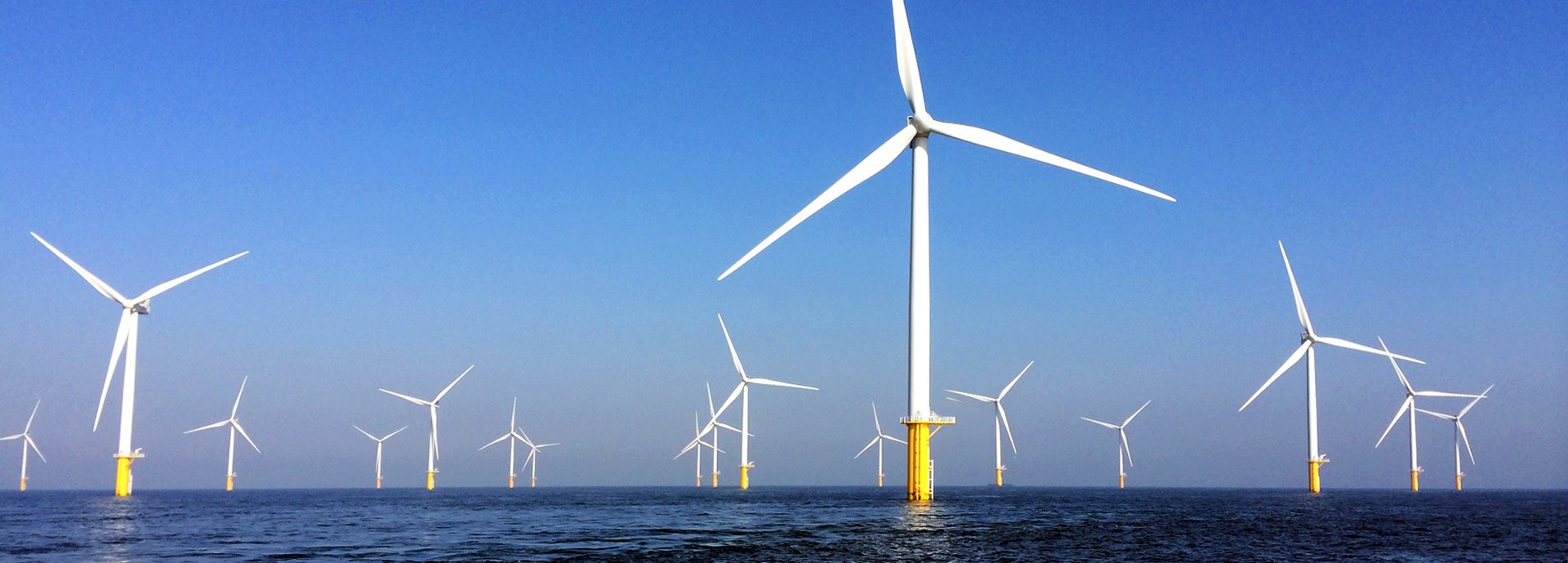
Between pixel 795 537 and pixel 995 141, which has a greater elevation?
pixel 995 141

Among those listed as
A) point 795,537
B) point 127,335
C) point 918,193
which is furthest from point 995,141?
point 127,335

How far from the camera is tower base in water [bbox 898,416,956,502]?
246ft

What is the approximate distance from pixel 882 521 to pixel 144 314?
87.7 m

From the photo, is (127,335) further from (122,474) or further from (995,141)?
(995,141)

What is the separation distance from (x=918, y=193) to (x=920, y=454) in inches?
672

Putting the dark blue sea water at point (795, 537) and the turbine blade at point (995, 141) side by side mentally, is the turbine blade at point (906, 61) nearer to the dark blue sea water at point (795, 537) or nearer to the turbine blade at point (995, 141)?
the turbine blade at point (995, 141)

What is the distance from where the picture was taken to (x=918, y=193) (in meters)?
78.5

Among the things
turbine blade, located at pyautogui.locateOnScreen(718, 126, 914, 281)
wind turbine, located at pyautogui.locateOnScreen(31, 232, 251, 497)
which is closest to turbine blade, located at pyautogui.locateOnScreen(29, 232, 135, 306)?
wind turbine, located at pyautogui.locateOnScreen(31, 232, 251, 497)

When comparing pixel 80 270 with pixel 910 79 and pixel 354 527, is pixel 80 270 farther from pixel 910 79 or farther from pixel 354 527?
pixel 910 79

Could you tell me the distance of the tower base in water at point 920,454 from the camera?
75.1 meters

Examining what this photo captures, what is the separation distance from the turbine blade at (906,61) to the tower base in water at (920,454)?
21.1 m

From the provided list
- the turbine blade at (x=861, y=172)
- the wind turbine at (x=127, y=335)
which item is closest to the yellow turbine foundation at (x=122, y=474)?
the wind turbine at (x=127, y=335)

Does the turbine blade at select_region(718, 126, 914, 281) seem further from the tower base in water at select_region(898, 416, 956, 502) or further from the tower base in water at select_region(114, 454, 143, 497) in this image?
the tower base in water at select_region(114, 454, 143, 497)

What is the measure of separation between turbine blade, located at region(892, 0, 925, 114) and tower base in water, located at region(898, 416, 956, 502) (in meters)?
21.1
